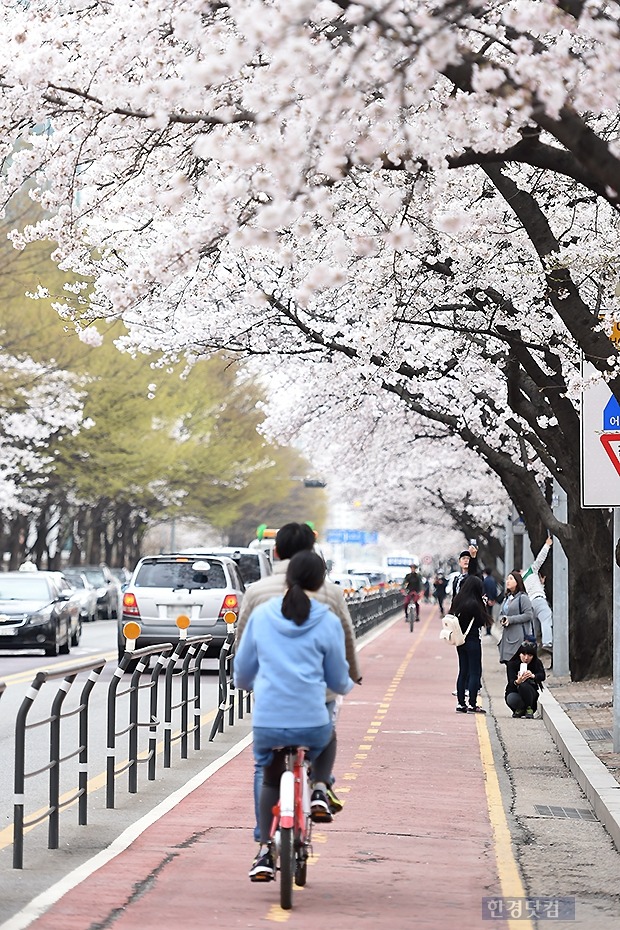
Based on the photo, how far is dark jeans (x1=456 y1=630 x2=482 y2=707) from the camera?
20000 millimetres

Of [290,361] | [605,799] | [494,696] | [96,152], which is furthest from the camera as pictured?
[290,361]

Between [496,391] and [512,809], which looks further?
[496,391]

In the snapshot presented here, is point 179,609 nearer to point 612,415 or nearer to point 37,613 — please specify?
point 37,613

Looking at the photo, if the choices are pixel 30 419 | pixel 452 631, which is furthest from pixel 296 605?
pixel 30 419

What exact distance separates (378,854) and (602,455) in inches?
221

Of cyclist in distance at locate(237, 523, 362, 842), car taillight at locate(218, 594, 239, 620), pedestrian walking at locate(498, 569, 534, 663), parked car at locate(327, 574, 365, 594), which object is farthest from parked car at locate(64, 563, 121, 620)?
cyclist in distance at locate(237, 523, 362, 842)

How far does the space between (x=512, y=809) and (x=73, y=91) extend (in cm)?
601

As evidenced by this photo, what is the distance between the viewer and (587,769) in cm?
1365

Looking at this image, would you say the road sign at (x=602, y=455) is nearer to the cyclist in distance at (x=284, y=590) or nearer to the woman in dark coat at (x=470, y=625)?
the woman in dark coat at (x=470, y=625)

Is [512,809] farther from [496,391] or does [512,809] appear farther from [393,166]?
[496,391]

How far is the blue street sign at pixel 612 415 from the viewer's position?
14305 millimetres

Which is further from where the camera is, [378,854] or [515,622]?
[515,622]

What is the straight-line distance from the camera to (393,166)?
9.94 meters

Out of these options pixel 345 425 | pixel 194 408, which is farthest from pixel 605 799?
pixel 194 408
